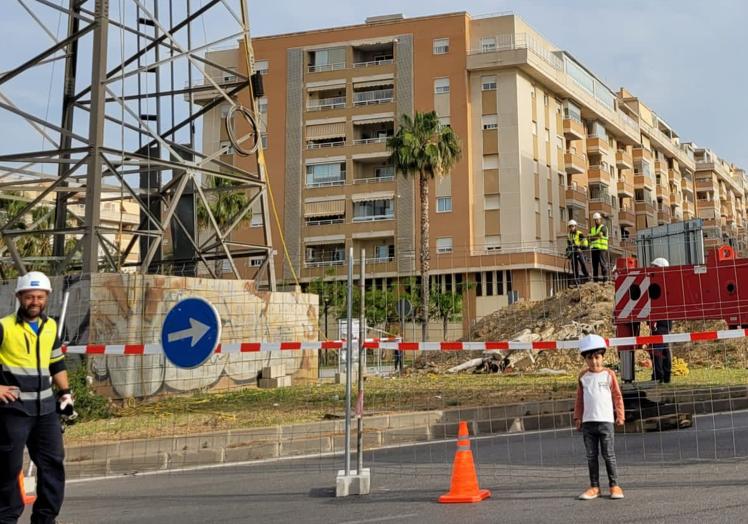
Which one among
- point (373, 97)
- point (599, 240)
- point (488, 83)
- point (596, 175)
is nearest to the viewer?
point (599, 240)

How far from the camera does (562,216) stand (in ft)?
203

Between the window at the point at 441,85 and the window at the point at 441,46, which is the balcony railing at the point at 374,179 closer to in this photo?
the window at the point at 441,85

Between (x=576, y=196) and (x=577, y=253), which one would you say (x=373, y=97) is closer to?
(x=576, y=196)

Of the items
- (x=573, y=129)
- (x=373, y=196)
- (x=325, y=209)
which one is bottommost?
(x=325, y=209)

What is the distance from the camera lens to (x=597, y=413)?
7.22m

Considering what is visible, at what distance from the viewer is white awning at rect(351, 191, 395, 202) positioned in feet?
194

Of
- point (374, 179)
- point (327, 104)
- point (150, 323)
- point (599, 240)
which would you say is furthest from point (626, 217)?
point (150, 323)

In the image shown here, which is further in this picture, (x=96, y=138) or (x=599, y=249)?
(x=599, y=249)

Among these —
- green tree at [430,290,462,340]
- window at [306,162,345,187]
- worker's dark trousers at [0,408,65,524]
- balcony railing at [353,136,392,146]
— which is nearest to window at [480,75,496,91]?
balcony railing at [353,136,392,146]

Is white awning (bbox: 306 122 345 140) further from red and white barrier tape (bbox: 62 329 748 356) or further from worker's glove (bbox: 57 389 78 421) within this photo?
worker's glove (bbox: 57 389 78 421)

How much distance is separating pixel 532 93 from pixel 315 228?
16.7 m

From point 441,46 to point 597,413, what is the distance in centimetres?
5408

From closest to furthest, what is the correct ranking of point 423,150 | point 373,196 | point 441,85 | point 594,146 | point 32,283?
point 32,283 → point 423,150 → point 441,85 → point 373,196 → point 594,146

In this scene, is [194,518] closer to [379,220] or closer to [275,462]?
[275,462]
